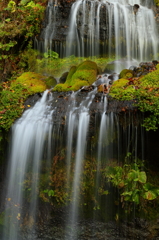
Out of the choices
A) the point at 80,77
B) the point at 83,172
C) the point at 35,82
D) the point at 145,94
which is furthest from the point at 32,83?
the point at 145,94

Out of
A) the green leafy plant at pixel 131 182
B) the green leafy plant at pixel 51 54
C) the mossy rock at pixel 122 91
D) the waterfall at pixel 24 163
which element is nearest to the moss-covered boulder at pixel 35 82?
the waterfall at pixel 24 163

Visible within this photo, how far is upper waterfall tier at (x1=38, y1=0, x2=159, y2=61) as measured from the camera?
11.0 metres

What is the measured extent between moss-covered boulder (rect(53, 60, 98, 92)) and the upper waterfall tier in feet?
9.42

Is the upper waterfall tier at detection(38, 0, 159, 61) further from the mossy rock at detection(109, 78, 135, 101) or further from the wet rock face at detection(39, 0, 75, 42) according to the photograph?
the mossy rock at detection(109, 78, 135, 101)

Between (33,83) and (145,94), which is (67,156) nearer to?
(145,94)

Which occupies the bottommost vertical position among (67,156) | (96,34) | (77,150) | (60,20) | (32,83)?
(67,156)

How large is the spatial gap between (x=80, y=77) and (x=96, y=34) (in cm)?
440

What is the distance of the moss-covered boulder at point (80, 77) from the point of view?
7.30 metres

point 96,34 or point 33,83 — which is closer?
point 33,83

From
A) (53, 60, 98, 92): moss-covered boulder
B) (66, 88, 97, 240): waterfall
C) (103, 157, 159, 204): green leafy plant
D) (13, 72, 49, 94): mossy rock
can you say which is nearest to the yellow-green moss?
(13, 72, 49, 94): mossy rock

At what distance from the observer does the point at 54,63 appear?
434 inches

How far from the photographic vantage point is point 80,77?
26.1 feet

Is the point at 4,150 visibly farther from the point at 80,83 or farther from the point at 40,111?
the point at 80,83

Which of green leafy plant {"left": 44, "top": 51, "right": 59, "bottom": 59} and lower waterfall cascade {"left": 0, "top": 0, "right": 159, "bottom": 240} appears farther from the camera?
green leafy plant {"left": 44, "top": 51, "right": 59, "bottom": 59}
